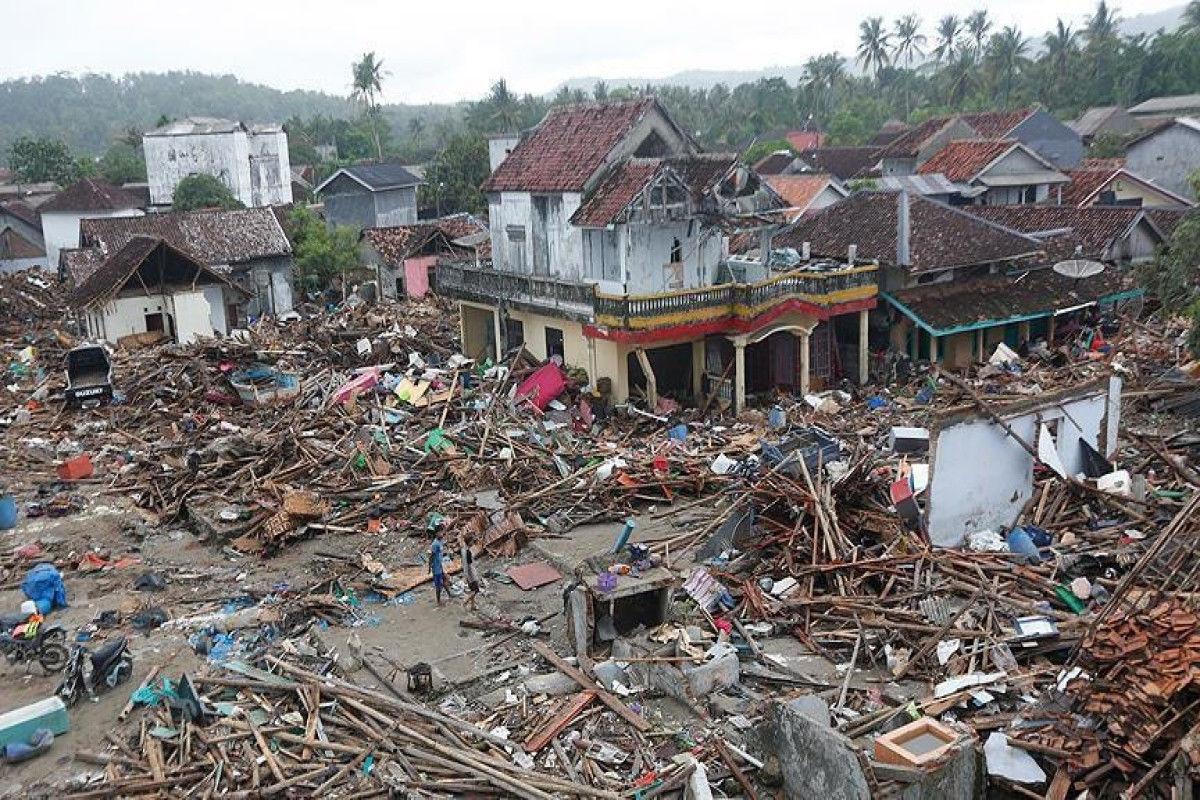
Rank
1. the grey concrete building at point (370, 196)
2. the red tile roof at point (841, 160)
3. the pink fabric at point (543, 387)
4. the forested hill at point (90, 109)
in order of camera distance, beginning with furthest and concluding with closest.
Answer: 1. the forested hill at point (90, 109)
2. the red tile roof at point (841, 160)
3. the grey concrete building at point (370, 196)
4. the pink fabric at point (543, 387)

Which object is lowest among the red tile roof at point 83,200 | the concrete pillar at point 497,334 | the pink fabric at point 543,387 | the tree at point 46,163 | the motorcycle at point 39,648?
the motorcycle at point 39,648

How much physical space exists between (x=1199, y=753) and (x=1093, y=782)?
1103 millimetres

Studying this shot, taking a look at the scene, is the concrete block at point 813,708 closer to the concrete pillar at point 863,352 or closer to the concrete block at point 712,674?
the concrete block at point 712,674

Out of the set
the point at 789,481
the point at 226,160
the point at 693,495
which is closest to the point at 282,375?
the point at 693,495

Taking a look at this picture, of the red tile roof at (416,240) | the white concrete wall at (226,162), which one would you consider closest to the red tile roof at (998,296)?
the red tile roof at (416,240)

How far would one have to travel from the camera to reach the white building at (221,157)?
6819 centimetres

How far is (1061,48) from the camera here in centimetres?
8162

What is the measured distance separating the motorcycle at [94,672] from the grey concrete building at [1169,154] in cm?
5279

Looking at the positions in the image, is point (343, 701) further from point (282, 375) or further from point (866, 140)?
point (866, 140)

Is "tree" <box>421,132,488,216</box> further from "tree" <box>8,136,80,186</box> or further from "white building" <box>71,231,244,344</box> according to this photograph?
"tree" <box>8,136,80,186</box>

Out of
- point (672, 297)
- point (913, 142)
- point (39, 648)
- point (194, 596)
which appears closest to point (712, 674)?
point (194, 596)

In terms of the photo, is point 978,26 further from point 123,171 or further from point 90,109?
point 90,109

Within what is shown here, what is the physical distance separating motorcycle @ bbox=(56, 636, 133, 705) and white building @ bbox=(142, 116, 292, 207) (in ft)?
192

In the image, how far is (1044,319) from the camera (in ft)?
111
